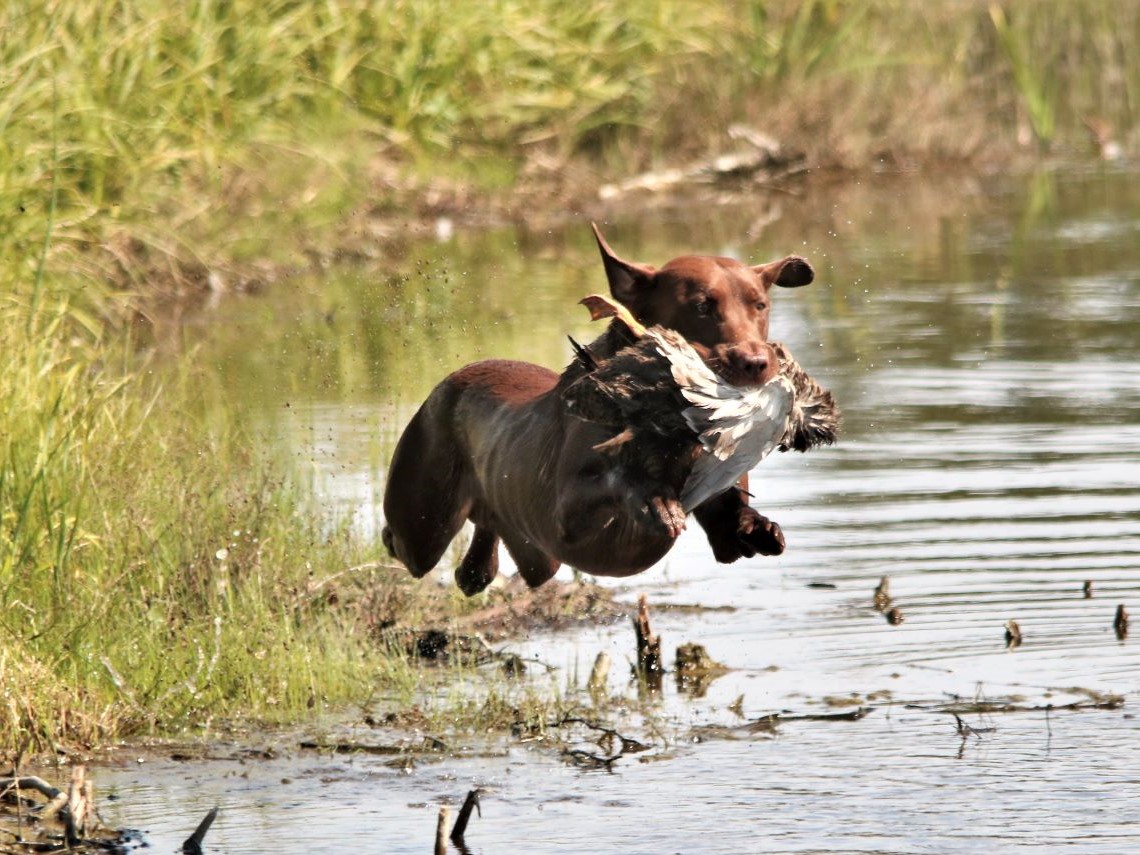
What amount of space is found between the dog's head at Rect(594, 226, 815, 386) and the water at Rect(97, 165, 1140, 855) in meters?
1.50

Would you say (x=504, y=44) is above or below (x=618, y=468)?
above

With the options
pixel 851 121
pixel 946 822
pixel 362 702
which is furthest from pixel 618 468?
pixel 851 121

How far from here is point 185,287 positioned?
17047 mm

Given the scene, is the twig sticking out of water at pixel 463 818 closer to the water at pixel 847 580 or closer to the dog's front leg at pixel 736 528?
the water at pixel 847 580

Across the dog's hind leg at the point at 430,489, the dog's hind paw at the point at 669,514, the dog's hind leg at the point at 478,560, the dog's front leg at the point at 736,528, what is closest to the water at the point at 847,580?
the dog's hind leg at the point at 478,560

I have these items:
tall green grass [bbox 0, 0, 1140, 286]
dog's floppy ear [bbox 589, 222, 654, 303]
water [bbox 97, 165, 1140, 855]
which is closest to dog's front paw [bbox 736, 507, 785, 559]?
dog's floppy ear [bbox 589, 222, 654, 303]

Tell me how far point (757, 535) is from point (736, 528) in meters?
0.11

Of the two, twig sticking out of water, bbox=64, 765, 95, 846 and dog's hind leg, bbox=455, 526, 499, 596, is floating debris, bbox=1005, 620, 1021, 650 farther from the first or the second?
twig sticking out of water, bbox=64, 765, 95, 846

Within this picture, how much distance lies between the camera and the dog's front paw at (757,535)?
6.25 m

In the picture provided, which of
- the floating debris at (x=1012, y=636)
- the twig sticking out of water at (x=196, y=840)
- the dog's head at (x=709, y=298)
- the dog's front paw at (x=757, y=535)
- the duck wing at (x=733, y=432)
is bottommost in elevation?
the twig sticking out of water at (x=196, y=840)

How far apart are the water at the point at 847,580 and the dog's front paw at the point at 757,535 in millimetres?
942

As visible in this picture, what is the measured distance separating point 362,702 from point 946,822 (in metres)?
2.40

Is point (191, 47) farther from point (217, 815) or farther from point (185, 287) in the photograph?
point (217, 815)

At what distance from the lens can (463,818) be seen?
21.5 feet
